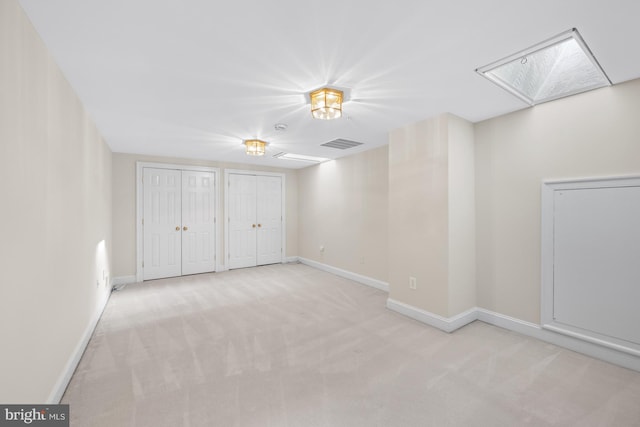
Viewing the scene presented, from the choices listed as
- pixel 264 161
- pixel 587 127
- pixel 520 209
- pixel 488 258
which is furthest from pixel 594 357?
pixel 264 161

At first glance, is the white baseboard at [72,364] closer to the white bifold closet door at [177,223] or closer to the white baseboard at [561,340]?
the white bifold closet door at [177,223]

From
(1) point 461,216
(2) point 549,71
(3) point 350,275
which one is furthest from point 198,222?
(2) point 549,71

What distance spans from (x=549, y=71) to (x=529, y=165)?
0.91 meters

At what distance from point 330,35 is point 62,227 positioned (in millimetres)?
2375

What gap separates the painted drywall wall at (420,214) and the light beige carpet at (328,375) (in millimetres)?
394

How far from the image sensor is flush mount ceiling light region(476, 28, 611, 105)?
6.13 ft

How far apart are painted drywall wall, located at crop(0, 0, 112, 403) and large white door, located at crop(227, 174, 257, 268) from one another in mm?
3241

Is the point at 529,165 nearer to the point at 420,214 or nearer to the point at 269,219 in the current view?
the point at 420,214

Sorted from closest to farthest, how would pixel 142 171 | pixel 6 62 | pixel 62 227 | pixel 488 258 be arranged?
1. pixel 6 62
2. pixel 62 227
3. pixel 488 258
4. pixel 142 171

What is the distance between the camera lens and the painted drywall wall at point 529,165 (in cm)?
225

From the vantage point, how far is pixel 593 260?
7.75ft

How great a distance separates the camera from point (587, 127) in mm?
2393

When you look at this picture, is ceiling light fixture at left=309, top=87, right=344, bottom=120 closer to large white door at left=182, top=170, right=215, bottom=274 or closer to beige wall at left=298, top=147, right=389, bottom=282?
beige wall at left=298, top=147, right=389, bottom=282

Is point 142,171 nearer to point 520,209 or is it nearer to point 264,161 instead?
point 264,161
